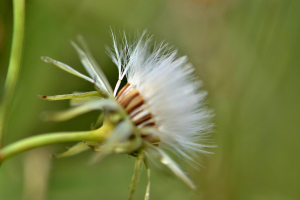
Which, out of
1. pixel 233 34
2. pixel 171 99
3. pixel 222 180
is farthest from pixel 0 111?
pixel 233 34

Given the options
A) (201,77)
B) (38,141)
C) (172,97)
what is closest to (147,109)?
(172,97)

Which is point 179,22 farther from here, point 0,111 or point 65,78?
point 0,111

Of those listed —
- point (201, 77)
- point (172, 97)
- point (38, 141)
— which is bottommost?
point (38, 141)

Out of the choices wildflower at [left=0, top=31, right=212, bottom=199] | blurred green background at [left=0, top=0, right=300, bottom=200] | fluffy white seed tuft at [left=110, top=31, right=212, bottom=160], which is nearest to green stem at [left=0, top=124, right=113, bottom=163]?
wildflower at [left=0, top=31, right=212, bottom=199]

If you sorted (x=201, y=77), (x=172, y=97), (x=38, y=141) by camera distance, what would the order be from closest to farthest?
(x=38, y=141) < (x=172, y=97) < (x=201, y=77)

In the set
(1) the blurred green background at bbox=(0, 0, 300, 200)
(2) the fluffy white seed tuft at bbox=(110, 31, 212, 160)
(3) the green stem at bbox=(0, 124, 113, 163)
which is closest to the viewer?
(3) the green stem at bbox=(0, 124, 113, 163)

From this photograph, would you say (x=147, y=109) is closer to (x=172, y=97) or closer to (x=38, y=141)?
(x=172, y=97)

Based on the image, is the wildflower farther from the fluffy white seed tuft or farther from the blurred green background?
the blurred green background
